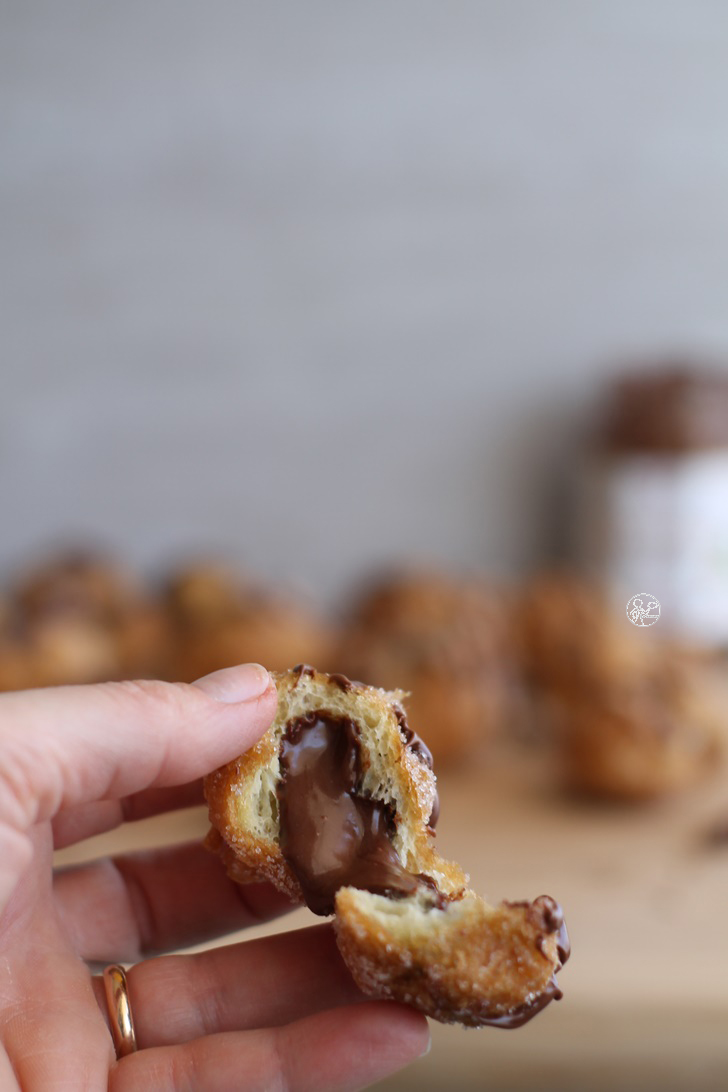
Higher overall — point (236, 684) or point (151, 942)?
point (236, 684)

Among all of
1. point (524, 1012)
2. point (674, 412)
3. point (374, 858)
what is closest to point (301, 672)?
point (374, 858)

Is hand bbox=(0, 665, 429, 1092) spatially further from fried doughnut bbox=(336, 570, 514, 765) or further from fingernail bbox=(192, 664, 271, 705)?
fried doughnut bbox=(336, 570, 514, 765)

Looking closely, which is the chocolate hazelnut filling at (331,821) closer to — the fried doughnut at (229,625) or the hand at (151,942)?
the hand at (151,942)

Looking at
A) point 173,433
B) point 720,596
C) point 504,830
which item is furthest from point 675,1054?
point 173,433

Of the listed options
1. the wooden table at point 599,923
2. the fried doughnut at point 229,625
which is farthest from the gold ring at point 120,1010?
the fried doughnut at point 229,625

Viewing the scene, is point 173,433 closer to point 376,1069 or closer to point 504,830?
point 504,830

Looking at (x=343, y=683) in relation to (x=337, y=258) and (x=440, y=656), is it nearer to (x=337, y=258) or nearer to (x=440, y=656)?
(x=440, y=656)

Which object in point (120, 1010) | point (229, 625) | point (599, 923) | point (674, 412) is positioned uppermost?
point (674, 412)
